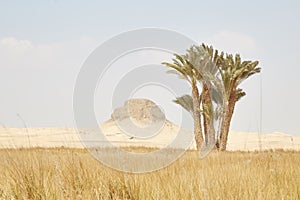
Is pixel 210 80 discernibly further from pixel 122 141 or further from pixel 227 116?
pixel 122 141

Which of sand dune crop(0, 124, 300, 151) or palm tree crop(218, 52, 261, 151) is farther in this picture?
sand dune crop(0, 124, 300, 151)

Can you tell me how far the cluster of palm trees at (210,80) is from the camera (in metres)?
17.5

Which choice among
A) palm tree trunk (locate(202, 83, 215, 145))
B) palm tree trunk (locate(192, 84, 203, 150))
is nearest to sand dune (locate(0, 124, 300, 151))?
palm tree trunk (locate(192, 84, 203, 150))

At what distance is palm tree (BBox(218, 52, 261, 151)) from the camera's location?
17.5 m

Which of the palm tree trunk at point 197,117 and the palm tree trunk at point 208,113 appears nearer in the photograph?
the palm tree trunk at point 208,113

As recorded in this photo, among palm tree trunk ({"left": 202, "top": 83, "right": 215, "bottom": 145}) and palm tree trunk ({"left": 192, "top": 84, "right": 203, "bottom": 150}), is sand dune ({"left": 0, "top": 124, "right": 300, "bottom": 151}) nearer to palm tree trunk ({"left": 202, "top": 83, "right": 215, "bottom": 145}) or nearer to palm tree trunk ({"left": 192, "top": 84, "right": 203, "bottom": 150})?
palm tree trunk ({"left": 192, "top": 84, "right": 203, "bottom": 150})

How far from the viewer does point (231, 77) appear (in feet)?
57.1

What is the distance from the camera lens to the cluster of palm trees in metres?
17.5

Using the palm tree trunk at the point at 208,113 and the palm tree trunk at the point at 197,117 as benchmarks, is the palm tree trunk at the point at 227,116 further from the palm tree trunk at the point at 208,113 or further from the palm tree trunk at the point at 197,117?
the palm tree trunk at the point at 197,117

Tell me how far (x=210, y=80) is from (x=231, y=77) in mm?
984

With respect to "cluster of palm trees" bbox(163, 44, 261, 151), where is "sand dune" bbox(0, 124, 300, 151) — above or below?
below

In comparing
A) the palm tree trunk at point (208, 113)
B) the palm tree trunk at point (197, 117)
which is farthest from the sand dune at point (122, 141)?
the palm tree trunk at point (208, 113)

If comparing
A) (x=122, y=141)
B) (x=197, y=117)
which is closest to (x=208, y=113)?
(x=197, y=117)

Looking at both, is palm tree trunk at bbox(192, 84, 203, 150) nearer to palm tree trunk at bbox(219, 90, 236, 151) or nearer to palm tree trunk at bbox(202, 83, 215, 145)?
palm tree trunk at bbox(202, 83, 215, 145)
